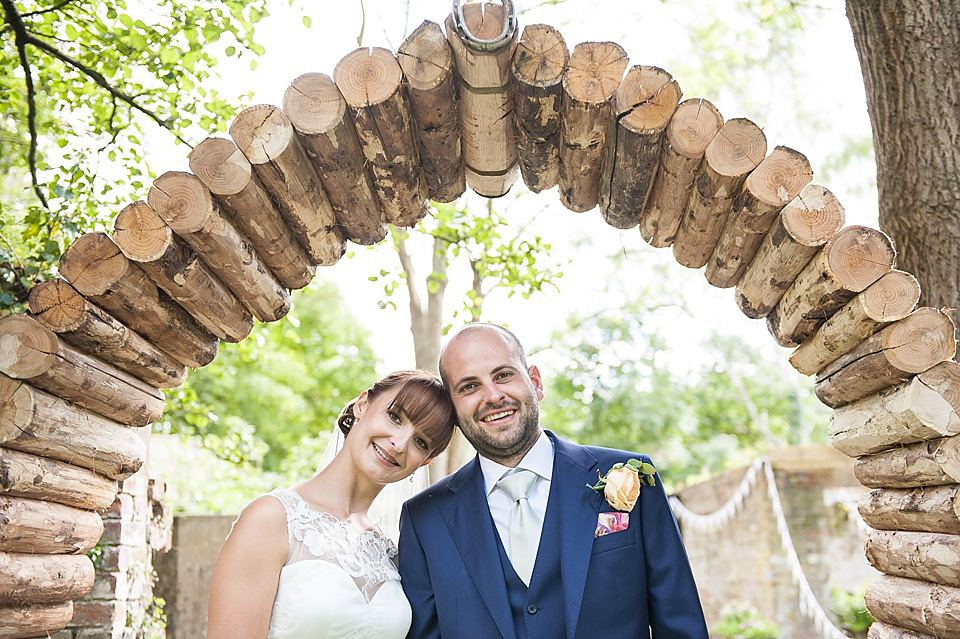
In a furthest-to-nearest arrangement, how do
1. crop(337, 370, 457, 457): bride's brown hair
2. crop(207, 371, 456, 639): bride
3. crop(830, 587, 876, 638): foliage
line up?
crop(830, 587, 876, 638): foliage
crop(337, 370, 457, 457): bride's brown hair
crop(207, 371, 456, 639): bride

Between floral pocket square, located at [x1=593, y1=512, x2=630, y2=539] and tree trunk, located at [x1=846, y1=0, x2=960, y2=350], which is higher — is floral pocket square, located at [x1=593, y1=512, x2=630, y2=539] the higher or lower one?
the lower one

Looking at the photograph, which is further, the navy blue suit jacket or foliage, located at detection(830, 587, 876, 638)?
foliage, located at detection(830, 587, 876, 638)

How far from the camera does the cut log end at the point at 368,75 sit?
280cm

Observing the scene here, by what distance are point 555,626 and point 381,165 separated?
1756 mm

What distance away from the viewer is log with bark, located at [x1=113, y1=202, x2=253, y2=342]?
276cm

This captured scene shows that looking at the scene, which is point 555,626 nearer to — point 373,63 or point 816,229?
point 816,229

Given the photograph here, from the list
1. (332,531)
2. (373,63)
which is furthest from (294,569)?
(373,63)

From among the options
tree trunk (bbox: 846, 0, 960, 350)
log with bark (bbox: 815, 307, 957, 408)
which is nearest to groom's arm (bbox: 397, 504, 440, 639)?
log with bark (bbox: 815, 307, 957, 408)

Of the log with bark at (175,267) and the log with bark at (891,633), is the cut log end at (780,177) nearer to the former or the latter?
the log with bark at (891,633)

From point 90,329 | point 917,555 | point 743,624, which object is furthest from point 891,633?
point 743,624

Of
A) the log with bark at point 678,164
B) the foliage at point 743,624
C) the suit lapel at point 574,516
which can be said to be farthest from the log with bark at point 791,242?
the foliage at point 743,624

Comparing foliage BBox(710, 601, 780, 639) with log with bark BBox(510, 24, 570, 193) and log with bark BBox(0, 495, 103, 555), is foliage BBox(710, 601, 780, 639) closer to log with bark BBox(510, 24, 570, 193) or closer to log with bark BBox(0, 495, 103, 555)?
log with bark BBox(510, 24, 570, 193)

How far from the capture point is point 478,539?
10.4ft

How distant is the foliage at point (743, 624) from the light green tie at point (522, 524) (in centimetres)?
916
